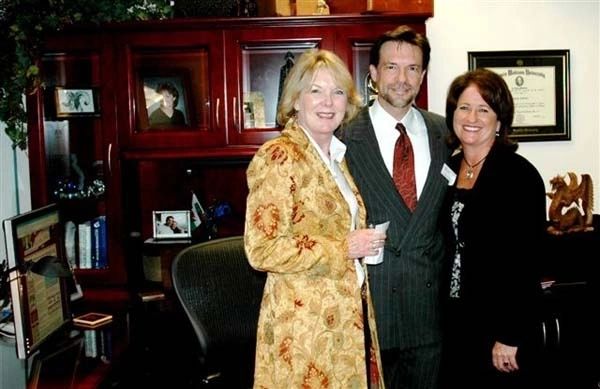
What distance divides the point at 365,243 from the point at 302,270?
183mm

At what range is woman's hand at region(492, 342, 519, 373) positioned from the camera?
2006 millimetres

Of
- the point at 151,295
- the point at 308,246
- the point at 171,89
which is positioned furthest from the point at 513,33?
the point at 151,295

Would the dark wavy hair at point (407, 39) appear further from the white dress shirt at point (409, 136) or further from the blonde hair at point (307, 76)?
the blonde hair at point (307, 76)

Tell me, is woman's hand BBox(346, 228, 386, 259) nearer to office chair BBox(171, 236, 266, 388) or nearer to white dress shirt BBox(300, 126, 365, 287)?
white dress shirt BBox(300, 126, 365, 287)

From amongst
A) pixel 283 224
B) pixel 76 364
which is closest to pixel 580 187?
pixel 283 224

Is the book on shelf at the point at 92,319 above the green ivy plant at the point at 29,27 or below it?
below

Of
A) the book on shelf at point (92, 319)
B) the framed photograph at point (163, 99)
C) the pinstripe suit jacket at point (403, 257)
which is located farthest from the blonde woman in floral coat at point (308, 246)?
the framed photograph at point (163, 99)

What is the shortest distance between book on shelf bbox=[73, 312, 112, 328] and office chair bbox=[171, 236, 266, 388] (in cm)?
50

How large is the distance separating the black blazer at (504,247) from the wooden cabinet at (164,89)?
35.5 inches

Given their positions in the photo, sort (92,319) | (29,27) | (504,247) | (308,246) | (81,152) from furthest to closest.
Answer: (81,152), (29,27), (92,319), (504,247), (308,246)

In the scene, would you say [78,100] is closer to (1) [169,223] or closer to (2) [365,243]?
(1) [169,223]

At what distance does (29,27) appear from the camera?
269 cm

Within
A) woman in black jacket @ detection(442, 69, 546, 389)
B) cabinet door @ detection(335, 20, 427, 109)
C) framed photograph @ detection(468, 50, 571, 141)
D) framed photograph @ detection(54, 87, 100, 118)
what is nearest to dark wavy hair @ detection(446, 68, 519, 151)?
woman in black jacket @ detection(442, 69, 546, 389)

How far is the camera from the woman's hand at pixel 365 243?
1.72m
